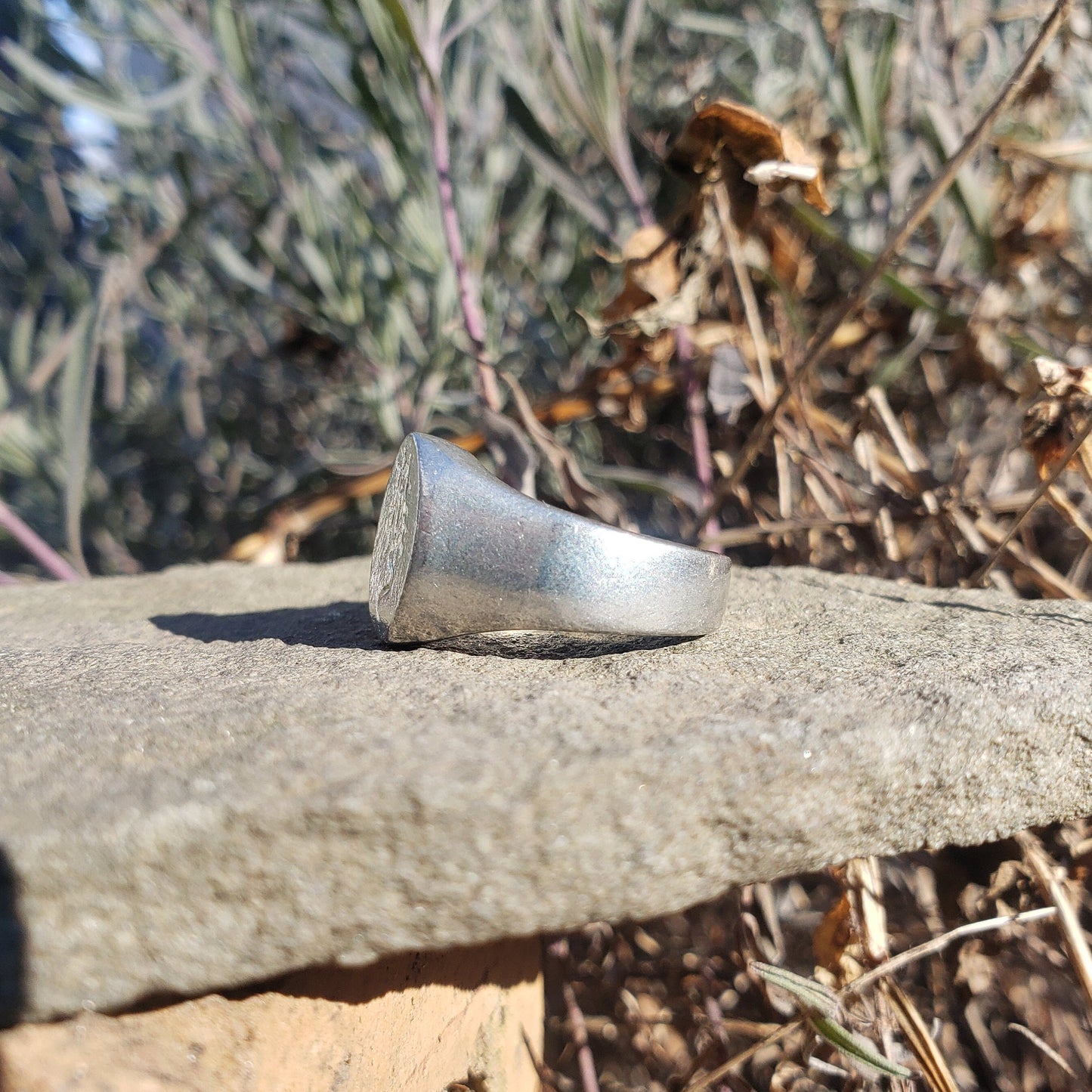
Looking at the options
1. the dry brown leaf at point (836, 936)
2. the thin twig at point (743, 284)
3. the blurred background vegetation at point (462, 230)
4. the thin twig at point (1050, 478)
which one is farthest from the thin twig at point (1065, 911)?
the thin twig at point (743, 284)

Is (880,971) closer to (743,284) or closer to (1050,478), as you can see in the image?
(1050,478)

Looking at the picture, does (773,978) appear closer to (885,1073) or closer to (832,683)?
(885,1073)

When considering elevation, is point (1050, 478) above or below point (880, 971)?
above

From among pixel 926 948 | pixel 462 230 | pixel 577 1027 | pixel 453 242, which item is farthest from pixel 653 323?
pixel 577 1027

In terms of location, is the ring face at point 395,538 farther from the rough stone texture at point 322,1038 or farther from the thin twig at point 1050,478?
the thin twig at point 1050,478

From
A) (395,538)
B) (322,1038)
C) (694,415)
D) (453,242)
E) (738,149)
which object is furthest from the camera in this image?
(694,415)

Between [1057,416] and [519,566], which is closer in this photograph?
[519,566]
